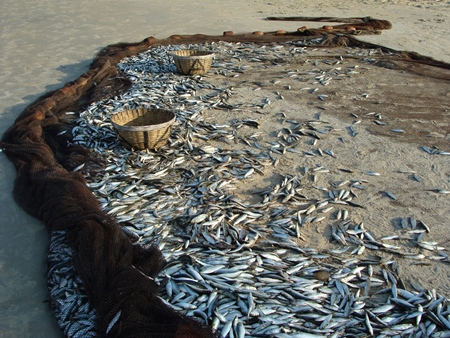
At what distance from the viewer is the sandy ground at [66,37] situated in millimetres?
3461

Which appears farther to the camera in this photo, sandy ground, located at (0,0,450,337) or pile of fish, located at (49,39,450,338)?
sandy ground, located at (0,0,450,337)

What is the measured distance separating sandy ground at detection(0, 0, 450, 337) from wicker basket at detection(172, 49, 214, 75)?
2316 millimetres

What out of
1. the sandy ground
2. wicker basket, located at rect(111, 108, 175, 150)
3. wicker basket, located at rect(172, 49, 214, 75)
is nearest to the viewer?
the sandy ground

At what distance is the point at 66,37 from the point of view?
11.9 metres

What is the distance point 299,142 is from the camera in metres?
5.74

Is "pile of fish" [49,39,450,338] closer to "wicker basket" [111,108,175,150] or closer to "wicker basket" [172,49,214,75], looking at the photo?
"wicker basket" [111,108,175,150]

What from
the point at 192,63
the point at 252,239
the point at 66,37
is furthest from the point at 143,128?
the point at 66,37

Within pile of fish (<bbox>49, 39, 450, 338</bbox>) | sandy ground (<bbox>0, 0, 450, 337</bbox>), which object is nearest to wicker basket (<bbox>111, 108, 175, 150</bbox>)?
pile of fish (<bbox>49, 39, 450, 338</bbox>)

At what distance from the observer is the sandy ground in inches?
136

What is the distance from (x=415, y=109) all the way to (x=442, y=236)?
3485 millimetres

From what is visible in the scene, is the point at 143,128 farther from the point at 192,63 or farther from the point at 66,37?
the point at 66,37

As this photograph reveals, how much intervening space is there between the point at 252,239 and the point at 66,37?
10461 millimetres

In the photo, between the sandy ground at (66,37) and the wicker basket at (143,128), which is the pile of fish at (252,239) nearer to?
the wicker basket at (143,128)

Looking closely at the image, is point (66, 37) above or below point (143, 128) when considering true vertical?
below
